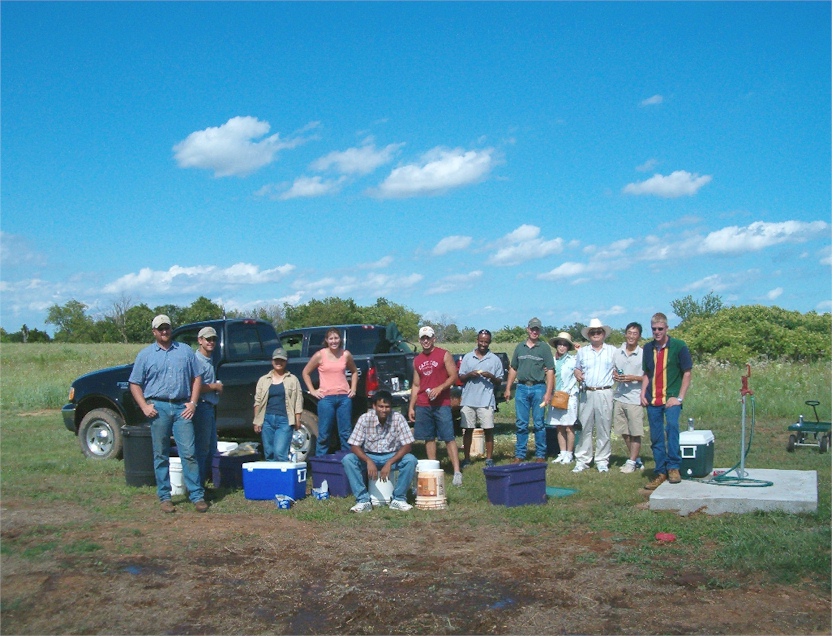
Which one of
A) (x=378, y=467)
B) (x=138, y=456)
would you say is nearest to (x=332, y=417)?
(x=378, y=467)

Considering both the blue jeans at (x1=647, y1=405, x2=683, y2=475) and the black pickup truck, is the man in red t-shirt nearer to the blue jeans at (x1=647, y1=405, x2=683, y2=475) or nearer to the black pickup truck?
the black pickup truck

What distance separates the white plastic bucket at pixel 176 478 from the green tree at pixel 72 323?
7069 cm

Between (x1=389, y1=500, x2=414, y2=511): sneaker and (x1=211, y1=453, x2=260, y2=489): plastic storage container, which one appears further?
(x1=211, y1=453, x2=260, y2=489): plastic storage container

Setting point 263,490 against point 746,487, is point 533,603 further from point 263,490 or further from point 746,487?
point 263,490

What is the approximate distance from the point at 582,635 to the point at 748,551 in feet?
7.37

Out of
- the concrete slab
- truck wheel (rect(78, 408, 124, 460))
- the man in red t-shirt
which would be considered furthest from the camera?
truck wheel (rect(78, 408, 124, 460))

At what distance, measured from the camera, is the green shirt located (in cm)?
1130

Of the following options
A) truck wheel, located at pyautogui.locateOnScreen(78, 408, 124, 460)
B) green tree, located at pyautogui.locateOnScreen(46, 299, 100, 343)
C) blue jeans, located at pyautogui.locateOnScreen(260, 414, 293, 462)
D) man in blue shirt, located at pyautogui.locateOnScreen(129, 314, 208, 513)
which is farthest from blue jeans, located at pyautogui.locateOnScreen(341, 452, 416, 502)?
green tree, located at pyautogui.locateOnScreen(46, 299, 100, 343)

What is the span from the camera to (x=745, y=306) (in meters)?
30.0

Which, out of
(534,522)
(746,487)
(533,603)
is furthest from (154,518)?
(746,487)

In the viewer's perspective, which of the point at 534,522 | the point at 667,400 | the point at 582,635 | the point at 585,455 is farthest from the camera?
the point at 585,455

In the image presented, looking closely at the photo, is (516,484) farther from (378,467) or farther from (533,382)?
(533,382)

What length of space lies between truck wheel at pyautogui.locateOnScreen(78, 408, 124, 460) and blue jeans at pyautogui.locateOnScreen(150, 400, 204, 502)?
3437 mm

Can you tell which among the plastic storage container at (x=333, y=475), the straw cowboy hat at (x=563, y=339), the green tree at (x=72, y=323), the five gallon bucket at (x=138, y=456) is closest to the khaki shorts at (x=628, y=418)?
the straw cowboy hat at (x=563, y=339)
